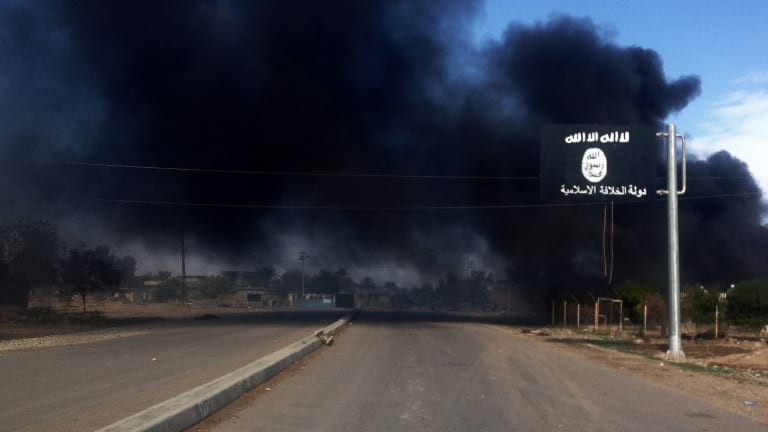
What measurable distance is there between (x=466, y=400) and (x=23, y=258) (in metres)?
45.4

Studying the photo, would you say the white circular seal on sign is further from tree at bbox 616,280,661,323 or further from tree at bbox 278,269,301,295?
tree at bbox 278,269,301,295

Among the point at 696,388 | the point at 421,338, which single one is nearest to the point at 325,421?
the point at 696,388

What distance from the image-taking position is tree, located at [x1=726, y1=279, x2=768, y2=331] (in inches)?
1097

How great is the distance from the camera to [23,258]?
50.0 metres

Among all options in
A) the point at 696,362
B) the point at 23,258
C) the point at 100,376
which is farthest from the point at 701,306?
the point at 23,258

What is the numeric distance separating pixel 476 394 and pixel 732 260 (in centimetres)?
4457

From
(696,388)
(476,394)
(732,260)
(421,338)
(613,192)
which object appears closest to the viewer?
(476,394)

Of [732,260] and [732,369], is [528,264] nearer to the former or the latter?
[732,260]

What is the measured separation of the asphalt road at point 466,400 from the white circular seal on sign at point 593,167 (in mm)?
5880

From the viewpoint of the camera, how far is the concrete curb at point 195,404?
7918 millimetres

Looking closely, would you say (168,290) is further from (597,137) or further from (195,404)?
(195,404)

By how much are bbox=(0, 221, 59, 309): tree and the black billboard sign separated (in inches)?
1495

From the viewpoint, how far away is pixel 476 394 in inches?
467

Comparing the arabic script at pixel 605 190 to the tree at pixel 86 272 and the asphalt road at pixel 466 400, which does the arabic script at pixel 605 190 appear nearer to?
the asphalt road at pixel 466 400
